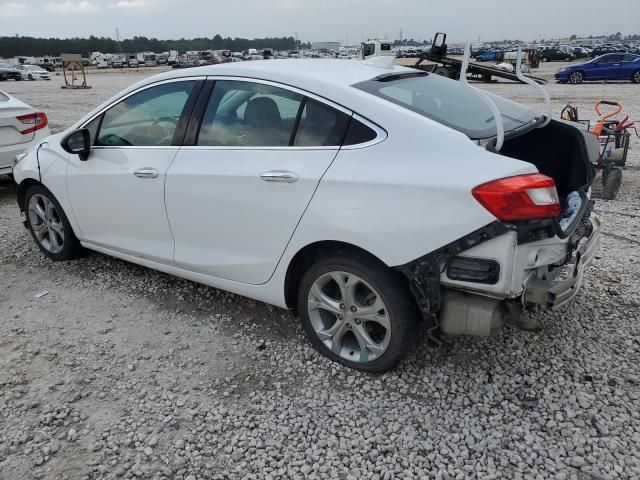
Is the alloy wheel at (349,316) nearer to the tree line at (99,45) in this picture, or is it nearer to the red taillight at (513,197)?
the red taillight at (513,197)

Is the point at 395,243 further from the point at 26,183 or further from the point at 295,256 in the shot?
the point at 26,183

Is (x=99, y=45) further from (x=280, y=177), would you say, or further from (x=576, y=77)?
(x=280, y=177)

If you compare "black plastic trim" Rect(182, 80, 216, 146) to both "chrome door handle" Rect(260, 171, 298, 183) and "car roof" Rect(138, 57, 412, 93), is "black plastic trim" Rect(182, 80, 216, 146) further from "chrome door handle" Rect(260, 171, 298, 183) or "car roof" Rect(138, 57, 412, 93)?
"chrome door handle" Rect(260, 171, 298, 183)

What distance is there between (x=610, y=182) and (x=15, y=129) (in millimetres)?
7186

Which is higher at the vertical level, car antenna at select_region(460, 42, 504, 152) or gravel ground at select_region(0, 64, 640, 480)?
car antenna at select_region(460, 42, 504, 152)

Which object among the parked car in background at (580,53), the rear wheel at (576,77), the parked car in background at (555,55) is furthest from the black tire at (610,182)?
the parked car in background at (580,53)

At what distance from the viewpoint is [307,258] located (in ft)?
10.2

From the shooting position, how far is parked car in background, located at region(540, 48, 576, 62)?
1897 inches

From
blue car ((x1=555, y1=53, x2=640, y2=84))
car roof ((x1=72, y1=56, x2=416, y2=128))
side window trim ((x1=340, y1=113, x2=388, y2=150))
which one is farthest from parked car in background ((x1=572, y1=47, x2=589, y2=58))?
side window trim ((x1=340, y1=113, x2=388, y2=150))

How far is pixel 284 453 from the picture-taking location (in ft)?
8.31

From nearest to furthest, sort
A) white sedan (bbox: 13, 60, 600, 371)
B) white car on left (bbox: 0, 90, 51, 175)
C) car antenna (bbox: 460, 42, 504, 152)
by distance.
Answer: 1. white sedan (bbox: 13, 60, 600, 371)
2. car antenna (bbox: 460, 42, 504, 152)
3. white car on left (bbox: 0, 90, 51, 175)

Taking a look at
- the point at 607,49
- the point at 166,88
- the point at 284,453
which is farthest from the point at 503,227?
the point at 607,49

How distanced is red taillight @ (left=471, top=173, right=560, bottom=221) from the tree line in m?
127

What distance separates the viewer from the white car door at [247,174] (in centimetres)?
291
